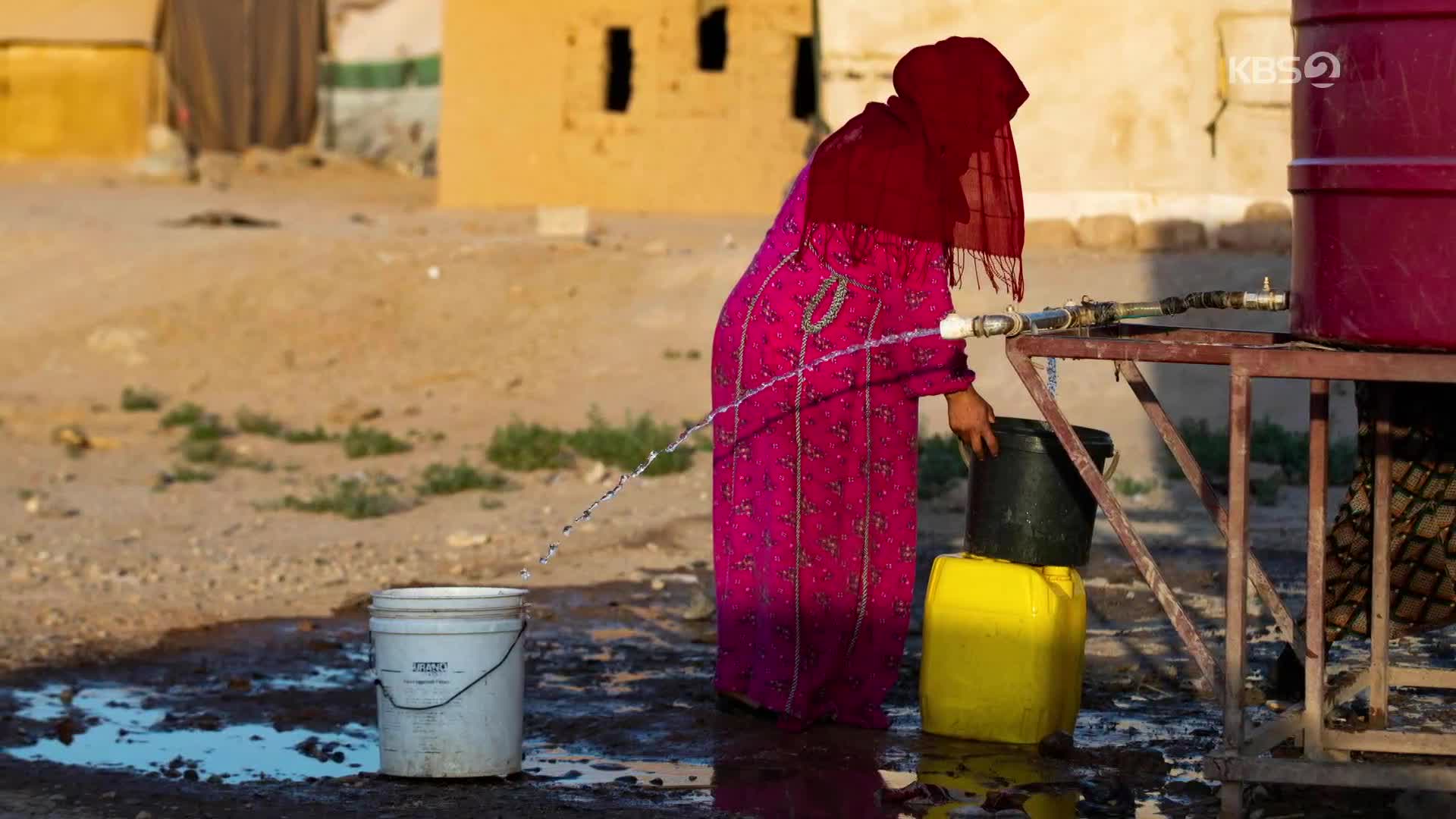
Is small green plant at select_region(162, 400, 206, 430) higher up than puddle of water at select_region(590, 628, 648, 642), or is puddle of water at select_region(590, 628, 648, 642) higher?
small green plant at select_region(162, 400, 206, 430)

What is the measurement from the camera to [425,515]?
8156 mm

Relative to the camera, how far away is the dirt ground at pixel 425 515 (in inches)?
170

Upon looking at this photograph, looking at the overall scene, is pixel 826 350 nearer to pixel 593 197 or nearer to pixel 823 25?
pixel 823 25

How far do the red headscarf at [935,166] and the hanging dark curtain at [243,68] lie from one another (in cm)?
2087

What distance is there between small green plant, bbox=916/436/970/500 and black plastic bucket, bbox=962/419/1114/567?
11.5 ft

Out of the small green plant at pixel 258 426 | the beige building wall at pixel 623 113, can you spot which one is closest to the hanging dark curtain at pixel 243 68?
the beige building wall at pixel 623 113

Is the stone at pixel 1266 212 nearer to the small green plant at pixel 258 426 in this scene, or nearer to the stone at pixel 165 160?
the small green plant at pixel 258 426

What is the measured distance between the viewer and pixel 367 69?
82.1 ft

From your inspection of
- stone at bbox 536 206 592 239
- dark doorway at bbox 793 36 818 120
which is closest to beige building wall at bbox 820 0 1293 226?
stone at bbox 536 206 592 239

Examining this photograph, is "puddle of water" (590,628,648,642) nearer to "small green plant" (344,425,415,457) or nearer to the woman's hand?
the woman's hand

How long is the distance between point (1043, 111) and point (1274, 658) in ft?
24.8

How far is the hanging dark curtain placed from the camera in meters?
24.0

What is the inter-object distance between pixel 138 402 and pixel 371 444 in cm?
174

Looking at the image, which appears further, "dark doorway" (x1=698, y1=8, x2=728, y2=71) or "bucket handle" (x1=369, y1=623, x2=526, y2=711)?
"dark doorway" (x1=698, y1=8, x2=728, y2=71)
